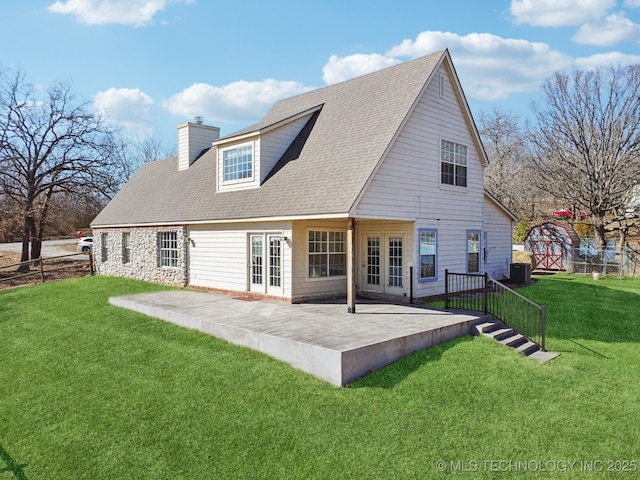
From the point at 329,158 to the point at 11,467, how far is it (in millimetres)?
9902

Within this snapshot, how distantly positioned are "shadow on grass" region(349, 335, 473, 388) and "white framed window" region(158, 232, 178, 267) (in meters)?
11.5

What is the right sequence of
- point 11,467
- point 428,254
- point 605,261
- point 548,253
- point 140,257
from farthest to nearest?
point 548,253
point 605,261
point 140,257
point 428,254
point 11,467

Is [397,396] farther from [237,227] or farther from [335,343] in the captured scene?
[237,227]

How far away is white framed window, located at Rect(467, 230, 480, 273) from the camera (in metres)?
15.5

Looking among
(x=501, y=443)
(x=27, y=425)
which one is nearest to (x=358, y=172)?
(x=501, y=443)

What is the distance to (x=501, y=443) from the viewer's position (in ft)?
19.3

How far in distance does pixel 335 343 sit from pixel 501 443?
313 cm

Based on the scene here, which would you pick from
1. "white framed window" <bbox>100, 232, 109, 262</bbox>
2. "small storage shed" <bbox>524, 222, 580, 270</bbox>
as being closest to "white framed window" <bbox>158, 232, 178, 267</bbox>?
"white framed window" <bbox>100, 232, 109, 262</bbox>

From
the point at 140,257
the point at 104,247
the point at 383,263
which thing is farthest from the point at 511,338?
the point at 104,247

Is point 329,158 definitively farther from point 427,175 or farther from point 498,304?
point 498,304

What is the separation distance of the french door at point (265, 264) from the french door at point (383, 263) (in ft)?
9.39

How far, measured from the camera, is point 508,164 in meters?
41.5

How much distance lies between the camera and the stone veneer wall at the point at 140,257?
17.0m

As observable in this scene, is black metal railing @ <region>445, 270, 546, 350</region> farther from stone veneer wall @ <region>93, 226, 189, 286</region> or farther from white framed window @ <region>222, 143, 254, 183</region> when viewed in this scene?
stone veneer wall @ <region>93, 226, 189, 286</region>
